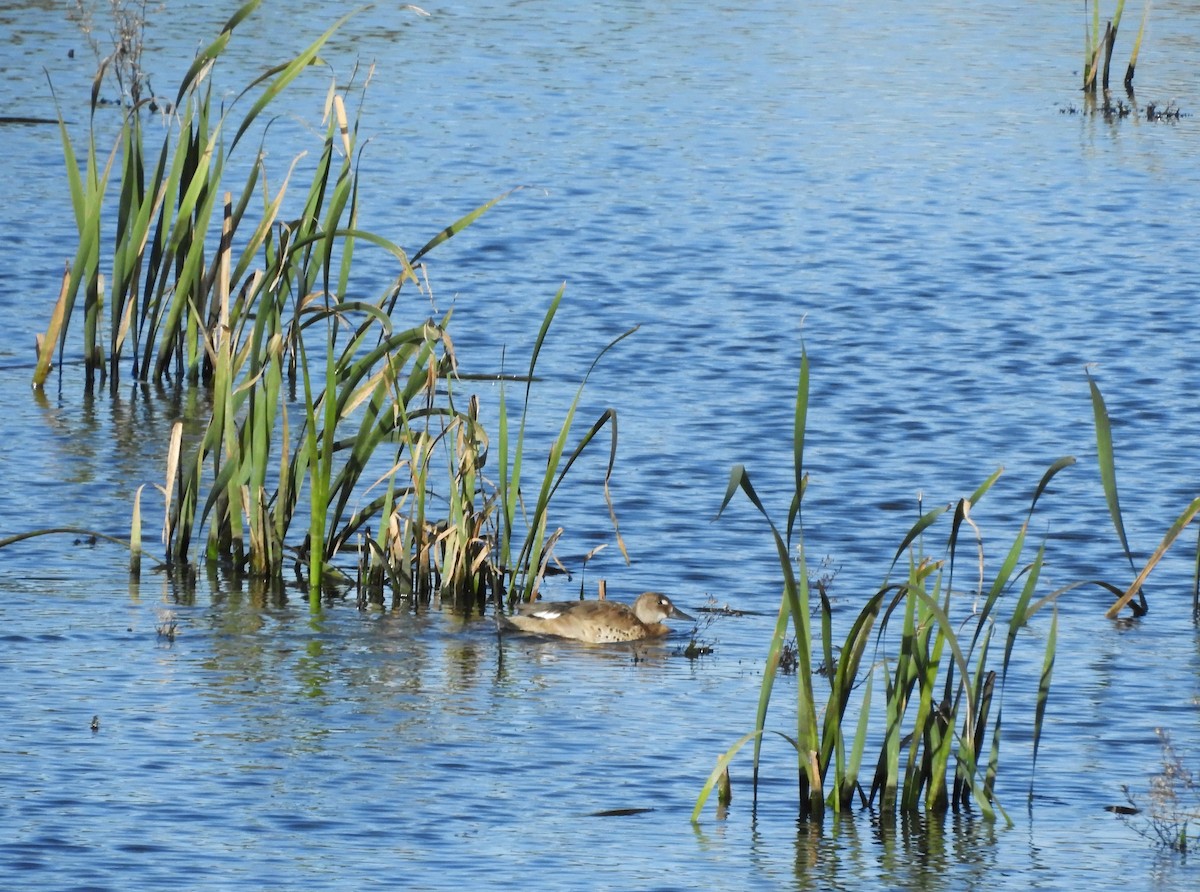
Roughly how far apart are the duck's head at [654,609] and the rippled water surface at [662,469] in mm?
128

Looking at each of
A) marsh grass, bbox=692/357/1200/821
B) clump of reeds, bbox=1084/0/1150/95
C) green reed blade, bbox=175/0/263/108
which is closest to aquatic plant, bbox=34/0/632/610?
green reed blade, bbox=175/0/263/108

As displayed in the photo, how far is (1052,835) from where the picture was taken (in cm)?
686

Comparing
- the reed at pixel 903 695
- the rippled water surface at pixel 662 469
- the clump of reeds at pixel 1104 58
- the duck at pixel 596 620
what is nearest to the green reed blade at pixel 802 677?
the reed at pixel 903 695

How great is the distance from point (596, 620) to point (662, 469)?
298cm

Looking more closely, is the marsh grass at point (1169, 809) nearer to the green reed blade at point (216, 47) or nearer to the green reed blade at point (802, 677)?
the green reed blade at point (802, 677)

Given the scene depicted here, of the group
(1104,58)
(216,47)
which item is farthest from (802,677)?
(1104,58)

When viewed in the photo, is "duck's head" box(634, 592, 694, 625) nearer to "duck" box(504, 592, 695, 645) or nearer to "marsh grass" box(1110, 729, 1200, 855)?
"duck" box(504, 592, 695, 645)

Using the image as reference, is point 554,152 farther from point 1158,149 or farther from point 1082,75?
point 1082,75

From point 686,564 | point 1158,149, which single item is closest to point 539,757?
point 686,564

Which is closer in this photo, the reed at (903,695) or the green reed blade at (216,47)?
the reed at (903,695)

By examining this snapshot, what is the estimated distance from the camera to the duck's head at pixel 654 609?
877 centimetres

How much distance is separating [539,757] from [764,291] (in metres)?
9.54

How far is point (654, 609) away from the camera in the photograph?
8.78m

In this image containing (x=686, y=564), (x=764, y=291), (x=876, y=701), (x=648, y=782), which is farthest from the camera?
(x=764, y=291)
